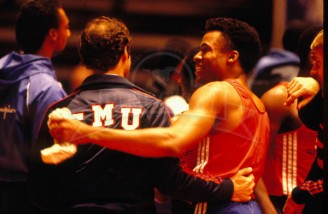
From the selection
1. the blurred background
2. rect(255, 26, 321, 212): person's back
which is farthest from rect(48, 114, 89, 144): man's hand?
rect(255, 26, 321, 212): person's back

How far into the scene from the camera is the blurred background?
2564mm

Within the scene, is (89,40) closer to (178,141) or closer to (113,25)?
(113,25)

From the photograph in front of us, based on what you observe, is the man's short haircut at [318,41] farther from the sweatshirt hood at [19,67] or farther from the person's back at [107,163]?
the sweatshirt hood at [19,67]

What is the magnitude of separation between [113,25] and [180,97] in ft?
1.42

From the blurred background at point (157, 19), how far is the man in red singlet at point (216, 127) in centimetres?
11

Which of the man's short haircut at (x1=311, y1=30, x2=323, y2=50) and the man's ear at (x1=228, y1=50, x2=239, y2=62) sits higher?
the man's short haircut at (x1=311, y1=30, x2=323, y2=50)

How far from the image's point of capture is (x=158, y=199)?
2.47 meters

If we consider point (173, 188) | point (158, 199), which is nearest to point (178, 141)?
point (173, 188)

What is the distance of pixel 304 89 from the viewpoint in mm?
2424

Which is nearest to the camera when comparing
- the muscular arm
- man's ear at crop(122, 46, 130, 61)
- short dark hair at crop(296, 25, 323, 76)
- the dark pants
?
the muscular arm

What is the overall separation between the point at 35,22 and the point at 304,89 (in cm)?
116

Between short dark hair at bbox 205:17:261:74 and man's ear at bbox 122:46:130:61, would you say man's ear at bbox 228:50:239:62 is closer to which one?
short dark hair at bbox 205:17:261:74

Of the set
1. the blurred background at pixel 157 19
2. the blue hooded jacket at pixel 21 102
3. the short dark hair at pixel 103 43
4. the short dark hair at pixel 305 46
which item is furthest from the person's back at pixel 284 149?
the blue hooded jacket at pixel 21 102

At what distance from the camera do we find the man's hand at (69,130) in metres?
2.24
